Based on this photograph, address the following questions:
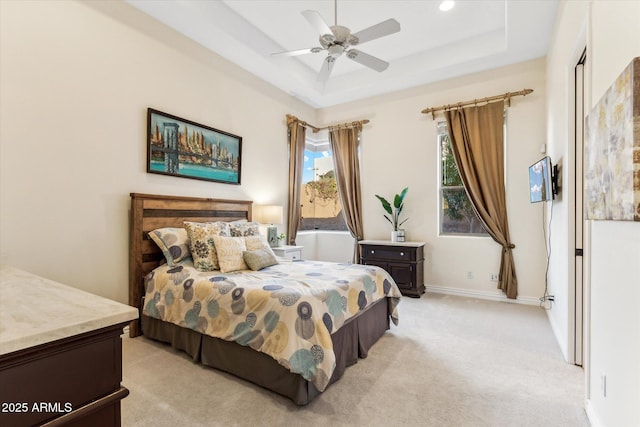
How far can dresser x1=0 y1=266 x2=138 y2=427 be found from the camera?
69 centimetres

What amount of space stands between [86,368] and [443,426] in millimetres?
1816

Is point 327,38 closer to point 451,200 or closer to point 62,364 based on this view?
point 62,364

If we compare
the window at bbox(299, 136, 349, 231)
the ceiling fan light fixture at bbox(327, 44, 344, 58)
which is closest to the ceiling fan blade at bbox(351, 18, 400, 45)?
the ceiling fan light fixture at bbox(327, 44, 344, 58)

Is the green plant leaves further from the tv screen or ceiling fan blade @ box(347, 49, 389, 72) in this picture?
ceiling fan blade @ box(347, 49, 389, 72)

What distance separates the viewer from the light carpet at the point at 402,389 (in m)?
1.82

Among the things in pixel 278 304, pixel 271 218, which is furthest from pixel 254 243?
pixel 278 304

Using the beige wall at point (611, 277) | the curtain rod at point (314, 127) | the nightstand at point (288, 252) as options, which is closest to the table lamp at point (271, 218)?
the nightstand at point (288, 252)

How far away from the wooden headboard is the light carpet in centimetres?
49

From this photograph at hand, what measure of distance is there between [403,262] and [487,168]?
177cm

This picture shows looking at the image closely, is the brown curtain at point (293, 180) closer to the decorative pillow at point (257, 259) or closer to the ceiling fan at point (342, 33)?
the decorative pillow at point (257, 259)

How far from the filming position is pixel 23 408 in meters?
0.69

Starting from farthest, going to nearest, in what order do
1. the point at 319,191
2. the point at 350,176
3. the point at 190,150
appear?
the point at 319,191 < the point at 350,176 < the point at 190,150

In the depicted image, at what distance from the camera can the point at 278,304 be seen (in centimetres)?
204

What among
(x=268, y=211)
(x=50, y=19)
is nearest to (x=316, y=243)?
(x=268, y=211)
